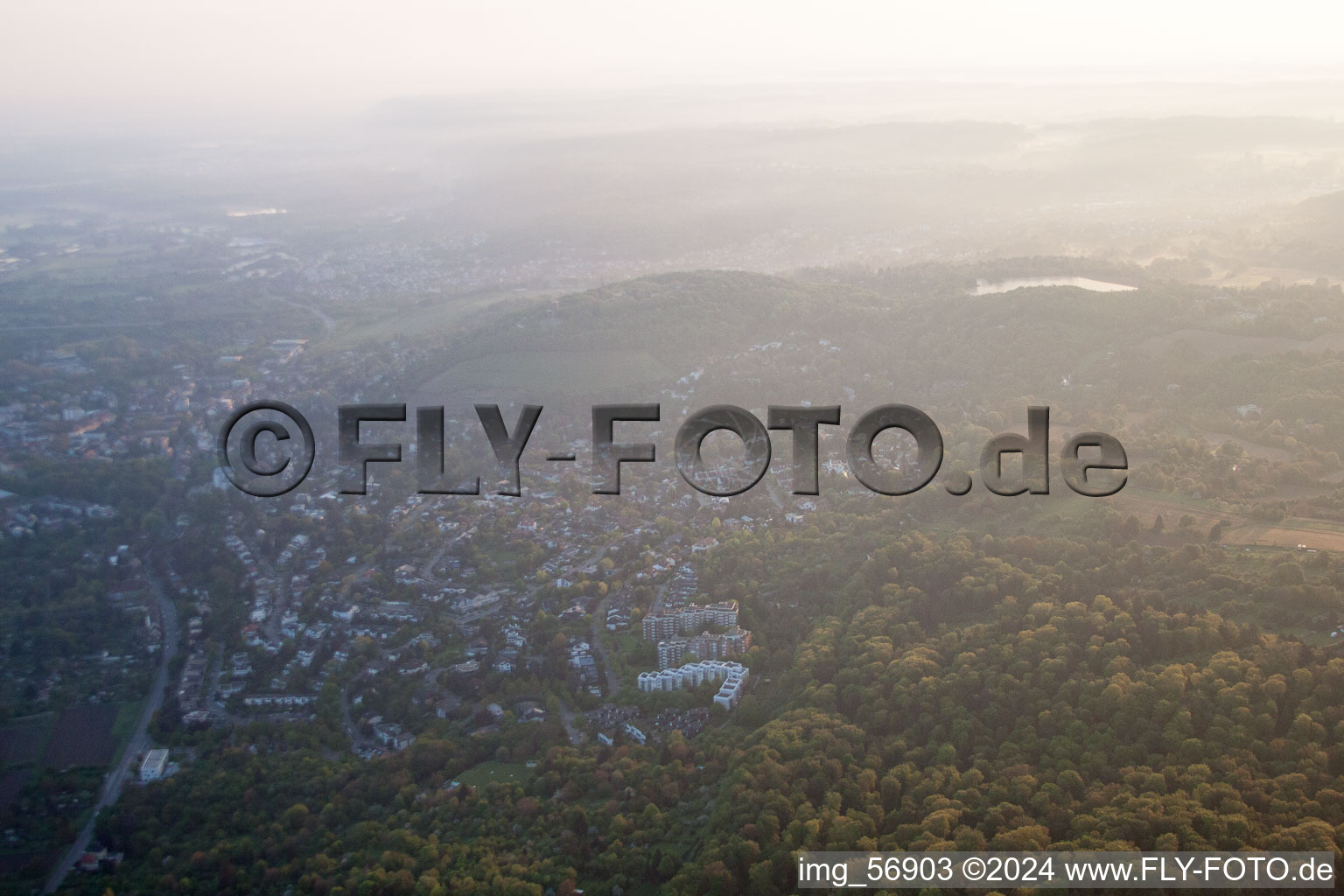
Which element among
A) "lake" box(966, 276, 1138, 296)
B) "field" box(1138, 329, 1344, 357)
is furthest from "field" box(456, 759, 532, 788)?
"lake" box(966, 276, 1138, 296)

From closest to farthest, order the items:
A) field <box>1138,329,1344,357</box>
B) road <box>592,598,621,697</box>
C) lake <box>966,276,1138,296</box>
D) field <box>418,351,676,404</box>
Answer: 1. road <box>592,598,621,697</box>
2. field <box>1138,329,1344,357</box>
3. lake <box>966,276,1138,296</box>
4. field <box>418,351,676,404</box>

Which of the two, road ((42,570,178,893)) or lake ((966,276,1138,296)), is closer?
road ((42,570,178,893))

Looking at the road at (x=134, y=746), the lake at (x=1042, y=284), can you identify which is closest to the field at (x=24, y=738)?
the road at (x=134, y=746)

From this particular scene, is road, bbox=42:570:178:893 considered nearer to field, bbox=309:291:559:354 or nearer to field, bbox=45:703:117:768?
field, bbox=45:703:117:768

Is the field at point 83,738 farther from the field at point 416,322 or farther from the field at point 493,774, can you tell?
the field at point 416,322

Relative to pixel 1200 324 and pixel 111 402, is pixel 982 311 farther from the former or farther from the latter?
pixel 111 402

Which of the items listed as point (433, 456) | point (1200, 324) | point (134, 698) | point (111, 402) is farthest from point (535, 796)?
point (111, 402)
